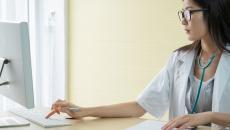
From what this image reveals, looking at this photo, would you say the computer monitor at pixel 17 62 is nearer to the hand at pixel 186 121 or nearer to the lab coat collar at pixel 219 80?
the hand at pixel 186 121

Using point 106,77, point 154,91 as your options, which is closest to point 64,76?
point 106,77

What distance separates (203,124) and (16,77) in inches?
30.1

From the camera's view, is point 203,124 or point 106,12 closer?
point 203,124

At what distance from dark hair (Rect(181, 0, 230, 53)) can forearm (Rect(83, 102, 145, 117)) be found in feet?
1.66

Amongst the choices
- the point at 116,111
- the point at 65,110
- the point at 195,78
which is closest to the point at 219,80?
the point at 195,78

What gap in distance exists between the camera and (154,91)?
195cm

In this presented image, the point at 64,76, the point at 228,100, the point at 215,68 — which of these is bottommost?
the point at 64,76

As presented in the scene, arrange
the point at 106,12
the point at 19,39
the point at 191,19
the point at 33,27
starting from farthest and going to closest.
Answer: the point at 33,27 → the point at 106,12 → the point at 191,19 → the point at 19,39

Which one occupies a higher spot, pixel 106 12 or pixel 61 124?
pixel 106 12

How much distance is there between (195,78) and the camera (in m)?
1.88

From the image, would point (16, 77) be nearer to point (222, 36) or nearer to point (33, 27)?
point (222, 36)

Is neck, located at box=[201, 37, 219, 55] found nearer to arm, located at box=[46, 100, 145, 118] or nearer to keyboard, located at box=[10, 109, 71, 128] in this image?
arm, located at box=[46, 100, 145, 118]

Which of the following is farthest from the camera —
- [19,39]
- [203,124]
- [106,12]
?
[106,12]

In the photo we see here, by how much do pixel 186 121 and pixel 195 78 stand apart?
477mm
